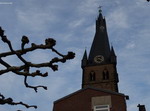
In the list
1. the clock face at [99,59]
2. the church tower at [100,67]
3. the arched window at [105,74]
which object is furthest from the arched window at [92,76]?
the clock face at [99,59]

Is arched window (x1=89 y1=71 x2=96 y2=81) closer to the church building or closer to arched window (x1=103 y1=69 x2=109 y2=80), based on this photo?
the church building

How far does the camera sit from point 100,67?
2276 inches

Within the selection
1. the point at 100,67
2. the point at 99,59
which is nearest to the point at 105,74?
the point at 100,67

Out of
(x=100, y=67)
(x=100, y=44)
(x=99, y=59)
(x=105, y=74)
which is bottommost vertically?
(x=105, y=74)

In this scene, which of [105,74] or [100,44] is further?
[100,44]

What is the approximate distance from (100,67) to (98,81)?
3.53m

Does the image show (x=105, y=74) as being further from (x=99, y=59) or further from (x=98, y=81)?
(x=99, y=59)

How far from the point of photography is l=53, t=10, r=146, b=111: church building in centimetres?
1912

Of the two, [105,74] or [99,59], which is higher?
[99,59]

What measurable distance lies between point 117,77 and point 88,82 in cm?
696

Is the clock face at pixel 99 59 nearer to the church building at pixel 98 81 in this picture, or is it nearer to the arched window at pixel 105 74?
the church building at pixel 98 81

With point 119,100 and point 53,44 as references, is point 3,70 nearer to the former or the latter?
point 53,44

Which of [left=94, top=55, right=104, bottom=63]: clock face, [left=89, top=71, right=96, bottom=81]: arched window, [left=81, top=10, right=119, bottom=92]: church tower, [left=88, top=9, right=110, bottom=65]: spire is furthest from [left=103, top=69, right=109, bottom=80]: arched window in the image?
[left=94, top=55, right=104, bottom=63]: clock face

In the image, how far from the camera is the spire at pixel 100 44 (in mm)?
60719
